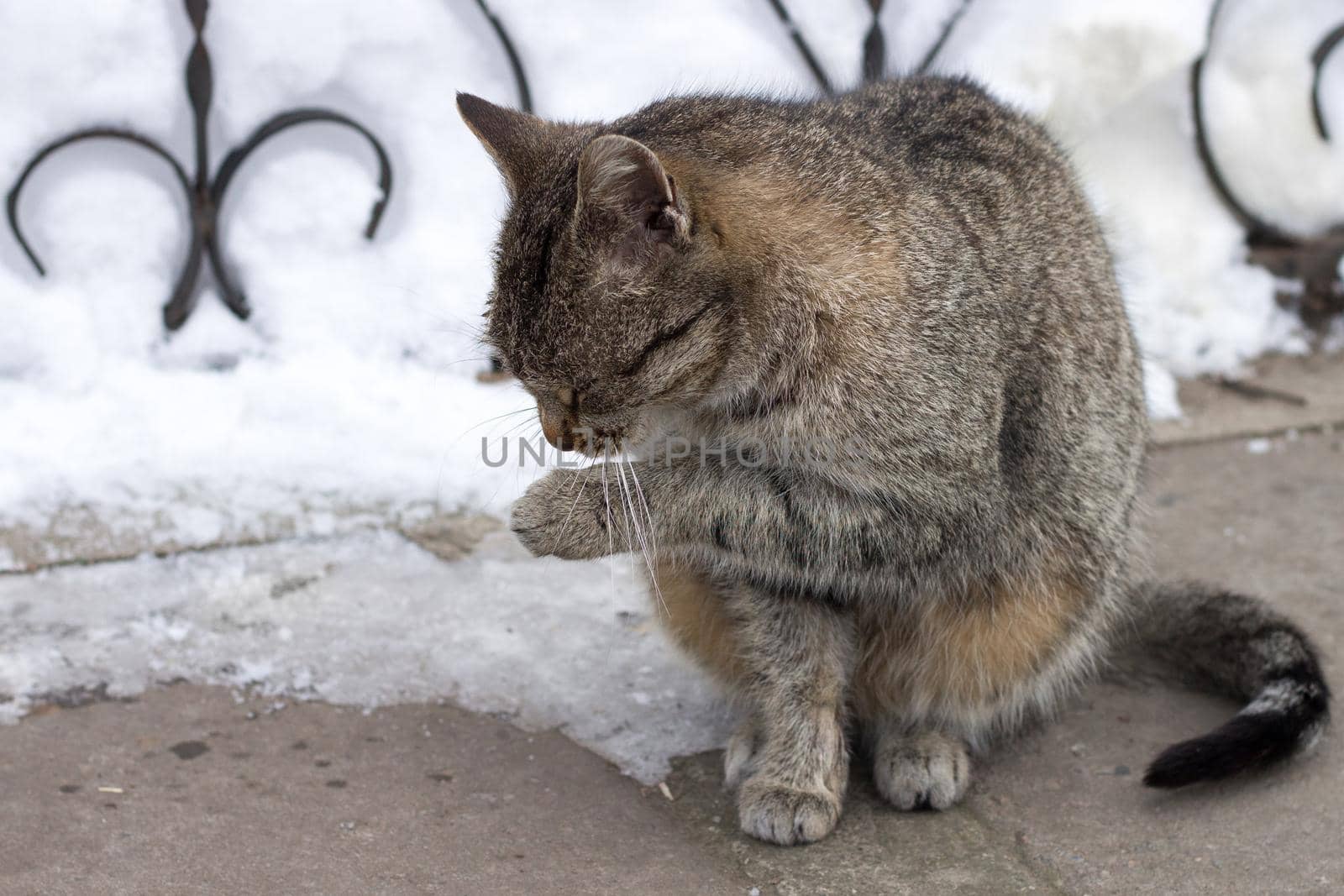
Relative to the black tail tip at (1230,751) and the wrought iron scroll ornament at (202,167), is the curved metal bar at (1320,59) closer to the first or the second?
the black tail tip at (1230,751)

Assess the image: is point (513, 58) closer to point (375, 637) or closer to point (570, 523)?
point (375, 637)

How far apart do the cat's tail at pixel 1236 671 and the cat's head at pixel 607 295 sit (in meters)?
1.10

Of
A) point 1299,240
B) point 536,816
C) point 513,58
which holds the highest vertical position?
point 513,58

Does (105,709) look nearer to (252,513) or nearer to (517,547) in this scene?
(252,513)

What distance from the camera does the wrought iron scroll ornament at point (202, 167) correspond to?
372cm

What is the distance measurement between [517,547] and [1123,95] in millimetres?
2592

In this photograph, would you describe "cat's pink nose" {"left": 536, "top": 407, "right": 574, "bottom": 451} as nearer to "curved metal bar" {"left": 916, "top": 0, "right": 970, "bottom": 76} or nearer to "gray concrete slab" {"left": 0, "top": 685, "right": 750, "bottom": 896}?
"gray concrete slab" {"left": 0, "top": 685, "right": 750, "bottom": 896}

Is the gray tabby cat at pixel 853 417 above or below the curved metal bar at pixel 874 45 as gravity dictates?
below

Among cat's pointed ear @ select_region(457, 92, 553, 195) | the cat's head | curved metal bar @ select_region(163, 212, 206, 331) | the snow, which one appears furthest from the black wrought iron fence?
the cat's head

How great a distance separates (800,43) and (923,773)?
8.58ft

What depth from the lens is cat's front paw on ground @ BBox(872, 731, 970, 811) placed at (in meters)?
2.46

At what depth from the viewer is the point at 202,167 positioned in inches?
149

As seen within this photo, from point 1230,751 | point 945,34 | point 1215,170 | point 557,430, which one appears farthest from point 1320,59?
point 557,430

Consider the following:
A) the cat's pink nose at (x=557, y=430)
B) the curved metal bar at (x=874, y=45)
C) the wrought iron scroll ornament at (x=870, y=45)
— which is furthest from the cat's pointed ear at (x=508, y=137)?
the curved metal bar at (x=874, y=45)
